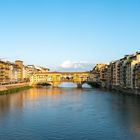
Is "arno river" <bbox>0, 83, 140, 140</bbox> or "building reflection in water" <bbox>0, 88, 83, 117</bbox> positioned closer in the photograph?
"arno river" <bbox>0, 83, 140, 140</bbox>

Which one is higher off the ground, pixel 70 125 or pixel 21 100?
pixel 21 100

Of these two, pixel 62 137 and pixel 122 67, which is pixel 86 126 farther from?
pixel 122 67

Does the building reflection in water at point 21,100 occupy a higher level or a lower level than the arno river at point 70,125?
higher

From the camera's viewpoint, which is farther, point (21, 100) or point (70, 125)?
point (21, 100)

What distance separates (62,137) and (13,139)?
5540 mm

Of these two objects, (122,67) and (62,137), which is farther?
(122,67)

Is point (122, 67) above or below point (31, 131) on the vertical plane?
above

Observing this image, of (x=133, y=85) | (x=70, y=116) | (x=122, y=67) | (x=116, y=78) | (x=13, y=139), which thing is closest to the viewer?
(x=13, y=139)

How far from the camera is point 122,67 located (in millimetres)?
134000

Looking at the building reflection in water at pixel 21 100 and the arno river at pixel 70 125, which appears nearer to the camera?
the arno river at pixel 70 125

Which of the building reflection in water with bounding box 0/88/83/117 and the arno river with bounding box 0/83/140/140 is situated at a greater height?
the building reflection in water with bounding box 0/88/83/117

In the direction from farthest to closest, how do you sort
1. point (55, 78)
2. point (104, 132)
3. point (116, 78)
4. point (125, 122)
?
point (55, 78) < point (116, 78) < point (125, 122) < point (104, 132)

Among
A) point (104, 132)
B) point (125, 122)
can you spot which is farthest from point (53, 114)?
point (104, 132)

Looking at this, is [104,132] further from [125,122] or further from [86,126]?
[125,122]
